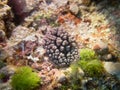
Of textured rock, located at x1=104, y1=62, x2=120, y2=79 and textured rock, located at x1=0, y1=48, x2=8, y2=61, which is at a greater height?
textured rock, located at x1=0, y1=48, x2=8, y2=61

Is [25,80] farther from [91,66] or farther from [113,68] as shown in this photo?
[113,68]

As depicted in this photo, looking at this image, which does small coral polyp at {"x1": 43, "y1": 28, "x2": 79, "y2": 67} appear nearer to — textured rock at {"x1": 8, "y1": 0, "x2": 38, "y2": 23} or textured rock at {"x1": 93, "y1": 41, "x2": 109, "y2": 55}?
textured rock at {"x1": 93, "y1": 41, "x2": 109, "y2": 55}

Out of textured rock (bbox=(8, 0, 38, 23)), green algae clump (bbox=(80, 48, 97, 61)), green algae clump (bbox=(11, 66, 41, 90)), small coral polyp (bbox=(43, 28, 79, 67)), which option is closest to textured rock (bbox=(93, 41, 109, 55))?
green algae clump (bbox=(80, 48, 97, 61))

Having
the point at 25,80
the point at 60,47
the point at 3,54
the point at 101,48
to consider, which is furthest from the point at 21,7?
the point at 101,48

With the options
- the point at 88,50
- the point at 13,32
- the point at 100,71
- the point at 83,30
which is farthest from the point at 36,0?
the point at 100,71

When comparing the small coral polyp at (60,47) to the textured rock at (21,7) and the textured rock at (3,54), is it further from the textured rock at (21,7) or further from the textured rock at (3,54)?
the textured rock at (21,7)

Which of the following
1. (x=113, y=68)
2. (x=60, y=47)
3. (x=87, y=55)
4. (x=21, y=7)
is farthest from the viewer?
(x=21, y=7)

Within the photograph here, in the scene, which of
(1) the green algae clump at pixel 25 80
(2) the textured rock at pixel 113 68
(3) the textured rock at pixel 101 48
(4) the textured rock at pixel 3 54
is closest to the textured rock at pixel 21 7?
(4) the textured rock at pixel 3 54
